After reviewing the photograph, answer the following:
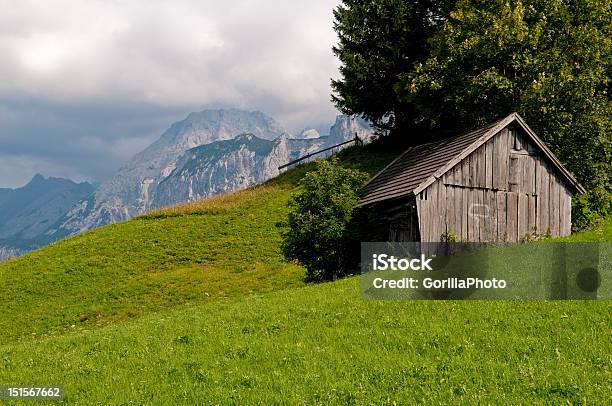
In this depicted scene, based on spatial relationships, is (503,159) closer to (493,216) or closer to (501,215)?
(501,215)

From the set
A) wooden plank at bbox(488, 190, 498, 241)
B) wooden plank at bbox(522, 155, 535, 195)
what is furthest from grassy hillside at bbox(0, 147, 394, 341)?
wooden plank at bbox(522, 155, 535, 195)

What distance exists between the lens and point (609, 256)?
955 inches

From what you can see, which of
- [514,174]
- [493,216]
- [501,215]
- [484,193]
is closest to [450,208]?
[484,193]

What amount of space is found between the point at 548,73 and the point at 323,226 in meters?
19.6

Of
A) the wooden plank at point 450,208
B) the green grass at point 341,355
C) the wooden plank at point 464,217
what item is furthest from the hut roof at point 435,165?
the green grass at point 341,355

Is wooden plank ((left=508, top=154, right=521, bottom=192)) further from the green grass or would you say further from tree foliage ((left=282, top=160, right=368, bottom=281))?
tree foliage ((left=282, top=160, right=368, bottom=281))

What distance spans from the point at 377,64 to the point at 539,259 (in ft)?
119

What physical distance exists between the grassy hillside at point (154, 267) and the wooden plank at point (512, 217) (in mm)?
13140

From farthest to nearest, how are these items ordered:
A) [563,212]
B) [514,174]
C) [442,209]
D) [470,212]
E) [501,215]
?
[563,212]
[514,174]
[501,215]
[470,212]
[442,209]

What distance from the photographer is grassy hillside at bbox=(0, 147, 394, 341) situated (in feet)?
118

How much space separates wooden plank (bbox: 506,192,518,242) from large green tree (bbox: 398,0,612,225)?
6789 millimetres

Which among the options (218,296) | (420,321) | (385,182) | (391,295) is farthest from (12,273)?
(420,321)

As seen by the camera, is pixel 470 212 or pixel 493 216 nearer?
pixel 470 212

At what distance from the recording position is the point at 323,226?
99.2 feet
